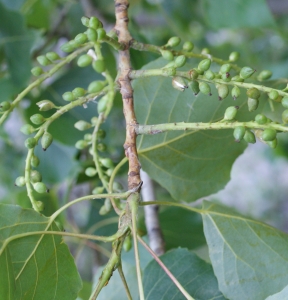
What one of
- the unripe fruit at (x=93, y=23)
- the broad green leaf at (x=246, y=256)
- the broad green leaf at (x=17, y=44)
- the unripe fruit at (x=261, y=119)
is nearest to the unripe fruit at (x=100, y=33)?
the unripe fruit at (x=93, y=23)

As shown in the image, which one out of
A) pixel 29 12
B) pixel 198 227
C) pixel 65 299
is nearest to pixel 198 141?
pixel 65 299

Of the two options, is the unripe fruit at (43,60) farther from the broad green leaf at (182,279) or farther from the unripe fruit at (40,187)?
the broad green leaf at (182,279)

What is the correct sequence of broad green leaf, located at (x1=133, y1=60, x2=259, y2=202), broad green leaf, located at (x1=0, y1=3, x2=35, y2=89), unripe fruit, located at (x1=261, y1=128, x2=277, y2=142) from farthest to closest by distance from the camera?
broad green leaf, located at (x1=0, y1=3, x2=35, y2=89)
broad green leaf, located at (x1=133, y1=60, x2=259, y2=202)
unripe fruit, located at (x1=261, y1=128, x2=277, y2=142)

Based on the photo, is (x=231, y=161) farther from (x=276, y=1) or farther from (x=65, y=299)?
(x=276, y=1)

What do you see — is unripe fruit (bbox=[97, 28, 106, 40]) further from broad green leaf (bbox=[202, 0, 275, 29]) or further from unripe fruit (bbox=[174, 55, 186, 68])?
broad green leaf (bbox=[202, 0, 275, 29])

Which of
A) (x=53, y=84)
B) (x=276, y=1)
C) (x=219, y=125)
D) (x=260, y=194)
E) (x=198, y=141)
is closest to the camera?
(x=219, y=125)

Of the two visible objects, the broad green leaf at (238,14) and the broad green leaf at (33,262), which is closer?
the broad green leaf at (33,262)

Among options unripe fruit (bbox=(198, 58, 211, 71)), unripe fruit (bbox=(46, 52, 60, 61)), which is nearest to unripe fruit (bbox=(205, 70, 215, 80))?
unripe fruit (bbox=(198, 58, 211, 71))
